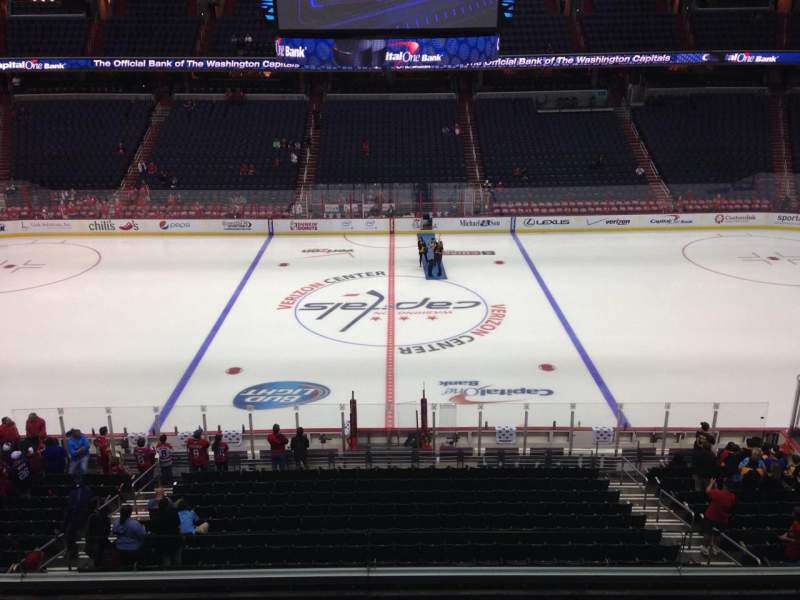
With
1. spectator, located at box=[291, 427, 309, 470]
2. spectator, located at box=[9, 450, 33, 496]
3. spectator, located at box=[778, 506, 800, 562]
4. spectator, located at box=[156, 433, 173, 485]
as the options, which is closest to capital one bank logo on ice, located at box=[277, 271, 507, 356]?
spectator, located at box=[291, 427, 309, 470]

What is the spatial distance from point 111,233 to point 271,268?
8.32 m

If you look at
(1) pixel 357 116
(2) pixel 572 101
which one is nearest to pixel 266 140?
(1) pixel 357 116

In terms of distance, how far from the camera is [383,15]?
85.0ft

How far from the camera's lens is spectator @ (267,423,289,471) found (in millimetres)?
9328

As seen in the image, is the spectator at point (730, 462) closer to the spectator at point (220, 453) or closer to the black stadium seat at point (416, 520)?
the black stadium seat at point (416, 520)

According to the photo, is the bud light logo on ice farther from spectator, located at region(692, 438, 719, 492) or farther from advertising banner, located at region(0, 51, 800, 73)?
advertising banner, located at region(0, 51, 800, 73)

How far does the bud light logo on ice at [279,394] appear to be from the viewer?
12039mm

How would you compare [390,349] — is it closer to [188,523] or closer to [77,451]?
[77,451]

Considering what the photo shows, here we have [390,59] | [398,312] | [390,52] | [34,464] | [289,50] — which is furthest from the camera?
[289,50]

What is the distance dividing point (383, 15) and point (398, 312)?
1475 cm

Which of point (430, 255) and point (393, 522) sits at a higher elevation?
point (430, 255)

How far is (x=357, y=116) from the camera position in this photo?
31.8 metres

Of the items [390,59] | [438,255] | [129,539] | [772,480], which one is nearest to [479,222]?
[438,255]

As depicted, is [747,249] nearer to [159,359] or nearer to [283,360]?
[283,360]
